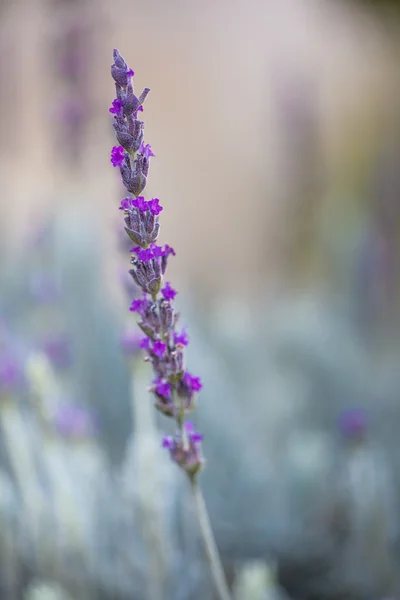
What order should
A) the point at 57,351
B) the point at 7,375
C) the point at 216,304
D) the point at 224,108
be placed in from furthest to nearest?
the point at 224,108, the point at 216,304, the point at 57,351, the point at 7,375

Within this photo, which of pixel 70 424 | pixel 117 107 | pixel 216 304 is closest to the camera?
pixel 117 107

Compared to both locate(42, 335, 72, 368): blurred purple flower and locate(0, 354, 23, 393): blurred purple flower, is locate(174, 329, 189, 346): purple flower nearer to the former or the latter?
locate(0, 354, 23, 393): blurred purple flower

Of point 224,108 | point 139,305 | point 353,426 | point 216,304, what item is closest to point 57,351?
point 353,426

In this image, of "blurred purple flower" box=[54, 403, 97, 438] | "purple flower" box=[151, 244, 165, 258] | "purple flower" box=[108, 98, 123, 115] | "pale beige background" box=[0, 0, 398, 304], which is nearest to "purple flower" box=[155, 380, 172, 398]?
"purple flower" box=[151, 244, 165, 258]

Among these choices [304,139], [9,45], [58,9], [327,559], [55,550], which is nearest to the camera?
[55,550]

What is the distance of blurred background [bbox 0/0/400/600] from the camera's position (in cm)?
112

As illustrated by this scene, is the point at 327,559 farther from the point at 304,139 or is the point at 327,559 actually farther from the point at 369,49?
the point at 369,49

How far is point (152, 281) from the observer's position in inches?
26.6

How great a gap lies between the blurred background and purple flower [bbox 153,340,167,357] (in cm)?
31

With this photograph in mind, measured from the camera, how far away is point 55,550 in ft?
3.65

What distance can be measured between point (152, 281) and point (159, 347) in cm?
7

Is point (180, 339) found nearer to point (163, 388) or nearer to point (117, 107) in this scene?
point (163, 388)

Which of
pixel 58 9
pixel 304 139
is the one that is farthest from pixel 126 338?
pixel 304 139

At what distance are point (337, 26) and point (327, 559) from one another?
96.7 inches
